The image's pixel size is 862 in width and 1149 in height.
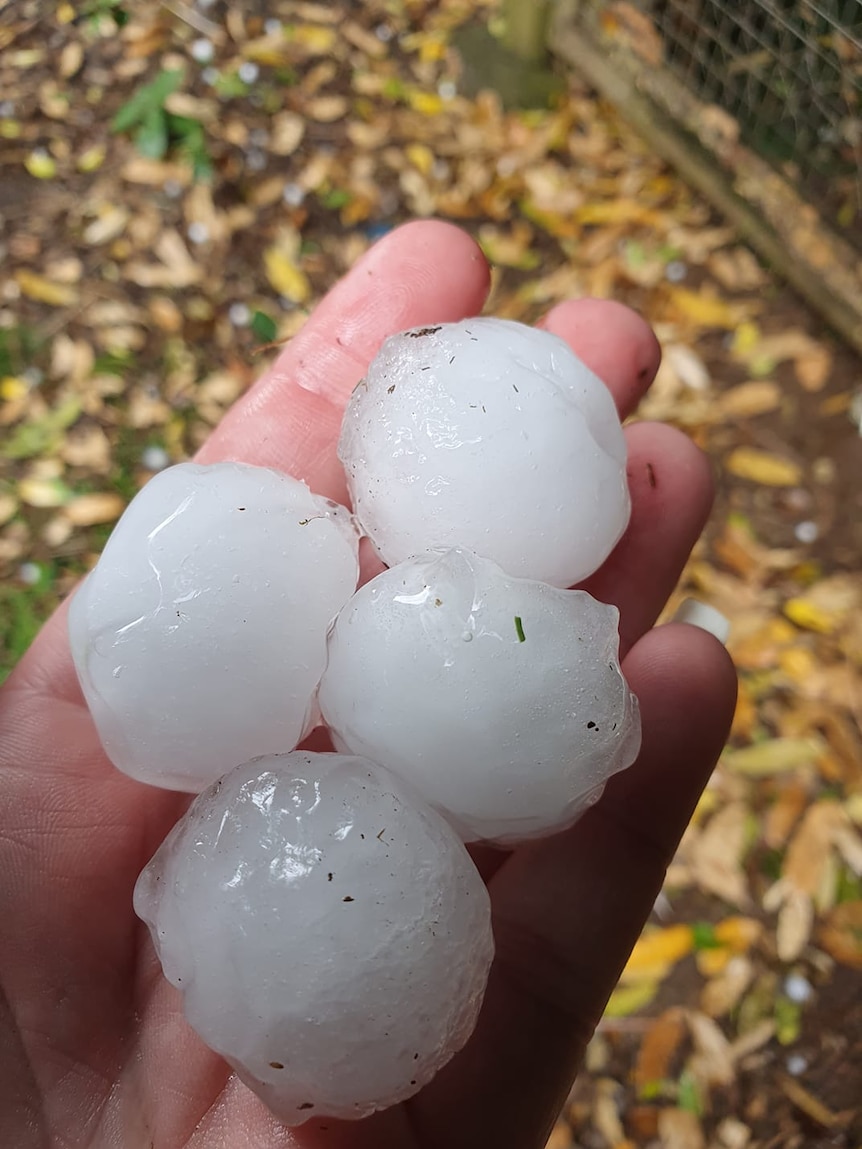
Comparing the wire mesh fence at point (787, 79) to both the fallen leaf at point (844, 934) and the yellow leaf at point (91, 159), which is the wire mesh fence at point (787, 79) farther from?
the fallen leaf at point (844, 934)

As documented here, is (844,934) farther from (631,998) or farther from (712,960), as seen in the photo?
(631,998)

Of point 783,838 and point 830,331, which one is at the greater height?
point 830,331

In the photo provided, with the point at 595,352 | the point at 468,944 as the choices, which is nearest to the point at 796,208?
the point at 595,352

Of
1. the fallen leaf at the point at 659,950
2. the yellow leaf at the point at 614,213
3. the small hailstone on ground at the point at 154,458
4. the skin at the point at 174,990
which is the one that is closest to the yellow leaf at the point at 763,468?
the yellow leaf at the point at 614,213

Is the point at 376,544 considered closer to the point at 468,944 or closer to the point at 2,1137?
the point at 468,944

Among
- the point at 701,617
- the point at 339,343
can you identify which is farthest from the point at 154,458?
the point at 701,617
